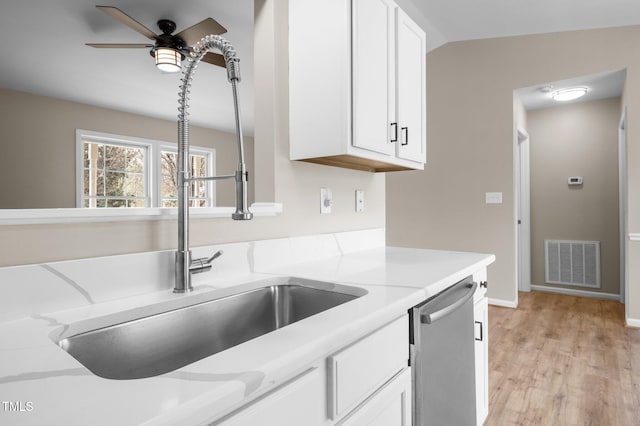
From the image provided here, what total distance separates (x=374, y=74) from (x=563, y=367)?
226cm

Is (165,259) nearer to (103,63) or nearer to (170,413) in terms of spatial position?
(170,413)

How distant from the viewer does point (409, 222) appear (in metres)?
4.44

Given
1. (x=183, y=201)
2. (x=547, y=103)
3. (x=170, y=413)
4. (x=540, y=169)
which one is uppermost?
(x=547, y=103)

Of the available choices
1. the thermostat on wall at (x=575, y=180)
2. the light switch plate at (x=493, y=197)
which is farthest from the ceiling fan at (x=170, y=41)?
the thermostat on wall at (x=575, y=180)

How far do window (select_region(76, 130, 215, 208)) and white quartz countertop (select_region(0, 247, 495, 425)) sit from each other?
313 cm

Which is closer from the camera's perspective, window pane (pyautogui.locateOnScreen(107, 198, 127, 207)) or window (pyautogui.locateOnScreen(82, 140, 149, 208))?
window (pyautogui.locateOnScreen(82, 140, 149, 208))

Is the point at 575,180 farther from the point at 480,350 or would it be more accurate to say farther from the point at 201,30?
the point at 201,30


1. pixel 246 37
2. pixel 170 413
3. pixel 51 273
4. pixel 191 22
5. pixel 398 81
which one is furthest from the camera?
pixel 246 37

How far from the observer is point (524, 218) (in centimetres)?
460

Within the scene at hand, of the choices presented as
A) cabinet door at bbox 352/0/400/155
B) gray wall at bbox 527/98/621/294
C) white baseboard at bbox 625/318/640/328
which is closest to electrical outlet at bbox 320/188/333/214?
cabinet door at bbox 352/0/400/155

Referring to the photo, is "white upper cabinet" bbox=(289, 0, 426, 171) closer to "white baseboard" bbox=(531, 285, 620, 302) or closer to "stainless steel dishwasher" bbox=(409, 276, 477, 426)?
"stainless steel dishwasher" bbox=(409, 276, 477, 426)

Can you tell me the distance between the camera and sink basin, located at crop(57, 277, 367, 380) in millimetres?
799

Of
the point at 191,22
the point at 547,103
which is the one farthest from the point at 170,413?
the point at 547,103

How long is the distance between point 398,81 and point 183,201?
1.10m
